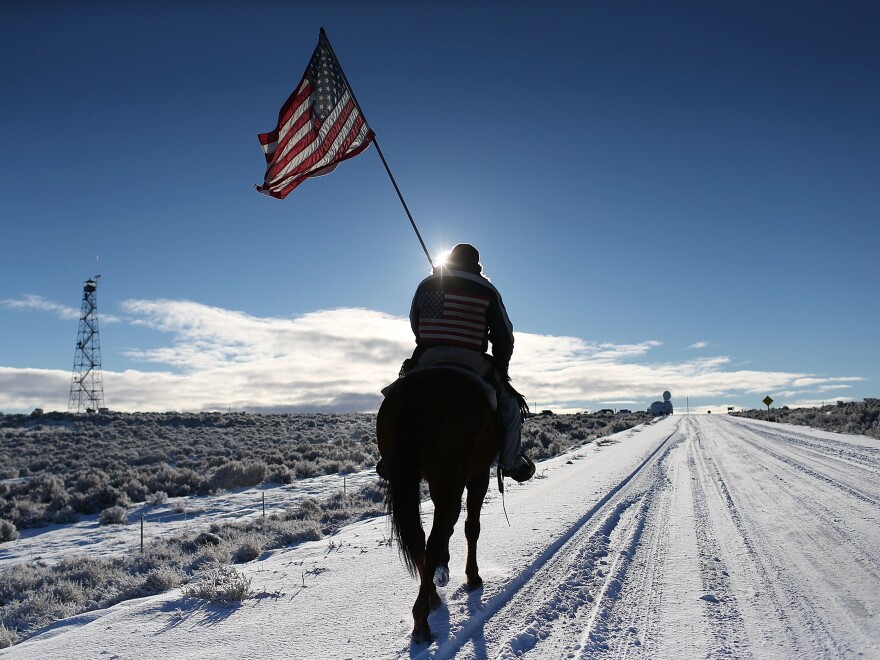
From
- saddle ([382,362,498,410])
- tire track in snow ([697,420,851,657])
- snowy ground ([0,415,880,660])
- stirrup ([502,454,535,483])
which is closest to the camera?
tire track in snow ([697,420,851,657])

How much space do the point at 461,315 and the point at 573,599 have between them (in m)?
2.26

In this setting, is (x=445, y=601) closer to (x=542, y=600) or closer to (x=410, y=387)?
(x=542, y=600)

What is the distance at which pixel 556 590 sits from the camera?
171 inches

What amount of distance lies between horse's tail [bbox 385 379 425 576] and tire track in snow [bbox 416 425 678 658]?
0.60m

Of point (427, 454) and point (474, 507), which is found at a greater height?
point (427, 454)

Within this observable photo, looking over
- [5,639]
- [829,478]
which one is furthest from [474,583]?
[829,478]

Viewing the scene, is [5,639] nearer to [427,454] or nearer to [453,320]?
[427,454]

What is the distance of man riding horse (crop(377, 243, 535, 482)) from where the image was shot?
14.6 ft

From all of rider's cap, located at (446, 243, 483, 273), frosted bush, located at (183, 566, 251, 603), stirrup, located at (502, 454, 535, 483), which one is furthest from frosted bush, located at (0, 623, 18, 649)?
rider's cap, located at (446, 243, 483, 273)

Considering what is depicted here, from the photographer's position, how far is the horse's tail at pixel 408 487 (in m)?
3.60

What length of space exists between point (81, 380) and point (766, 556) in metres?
62.9

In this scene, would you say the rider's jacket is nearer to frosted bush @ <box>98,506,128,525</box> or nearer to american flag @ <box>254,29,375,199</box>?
american flag @ <box>254,29,375,199</box>

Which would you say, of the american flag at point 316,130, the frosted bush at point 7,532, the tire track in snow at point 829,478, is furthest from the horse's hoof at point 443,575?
the frosted bush at point 7,532

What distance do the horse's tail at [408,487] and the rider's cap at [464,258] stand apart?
58.8 inches
